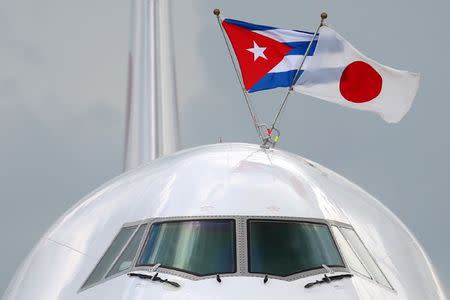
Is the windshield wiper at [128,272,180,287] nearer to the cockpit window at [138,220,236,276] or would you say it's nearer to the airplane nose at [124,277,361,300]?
the airplane nose at [124,277,361,300]

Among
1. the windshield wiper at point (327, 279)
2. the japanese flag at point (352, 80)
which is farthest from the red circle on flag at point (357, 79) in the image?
the windshield wiper at point (327, 279)

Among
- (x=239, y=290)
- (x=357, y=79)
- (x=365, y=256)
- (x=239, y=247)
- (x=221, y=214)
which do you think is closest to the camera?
(x=239, y=290)

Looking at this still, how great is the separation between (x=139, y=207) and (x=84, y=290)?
1.45m

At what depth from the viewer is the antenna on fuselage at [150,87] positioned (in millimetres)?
29234

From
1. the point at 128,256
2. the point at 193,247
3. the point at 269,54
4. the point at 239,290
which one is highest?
the point at 269,54

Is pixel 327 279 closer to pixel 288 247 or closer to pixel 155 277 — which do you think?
pixel 288 247

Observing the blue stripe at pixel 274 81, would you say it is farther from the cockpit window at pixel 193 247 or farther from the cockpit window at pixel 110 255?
the cockpit window at pixel 193 247

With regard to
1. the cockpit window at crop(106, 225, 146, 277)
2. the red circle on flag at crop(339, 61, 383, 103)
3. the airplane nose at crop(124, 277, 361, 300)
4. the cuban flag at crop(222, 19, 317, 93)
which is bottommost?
the airplane nose at crop(124, 277, 361, 300)

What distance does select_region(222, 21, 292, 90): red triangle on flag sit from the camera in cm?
1966

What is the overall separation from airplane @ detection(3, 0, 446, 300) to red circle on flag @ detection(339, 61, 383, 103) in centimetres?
308

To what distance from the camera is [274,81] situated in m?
19.7

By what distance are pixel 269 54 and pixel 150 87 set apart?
1101 cm

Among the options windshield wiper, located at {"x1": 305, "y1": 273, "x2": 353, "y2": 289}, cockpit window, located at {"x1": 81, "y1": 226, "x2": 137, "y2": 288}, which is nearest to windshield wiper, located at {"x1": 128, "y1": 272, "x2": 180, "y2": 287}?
cockpit window, located at {"x1": 81, "y1": 226, "x2": 137, "y2": 288}

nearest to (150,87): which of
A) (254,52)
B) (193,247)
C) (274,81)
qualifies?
(254,52)
